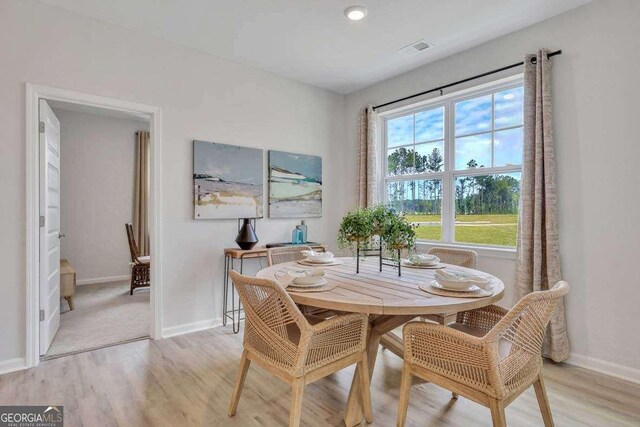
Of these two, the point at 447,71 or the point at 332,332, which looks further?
the point at 447,71

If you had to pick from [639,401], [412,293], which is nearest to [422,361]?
[412,293]

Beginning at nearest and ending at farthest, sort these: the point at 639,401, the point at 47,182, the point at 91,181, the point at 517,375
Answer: the point at 517,375 → the point at 639,401 → the point at 47,182 → the point at 91,181

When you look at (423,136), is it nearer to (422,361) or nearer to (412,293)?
(412,293)

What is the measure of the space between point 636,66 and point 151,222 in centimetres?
387

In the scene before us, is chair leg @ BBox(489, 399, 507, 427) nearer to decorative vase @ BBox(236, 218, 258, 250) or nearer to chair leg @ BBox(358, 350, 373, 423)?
chair leg @ BBox(358, 350, 373, 423)

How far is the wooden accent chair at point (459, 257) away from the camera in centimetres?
266

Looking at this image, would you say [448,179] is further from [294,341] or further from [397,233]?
[294,341]

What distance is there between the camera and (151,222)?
303cm

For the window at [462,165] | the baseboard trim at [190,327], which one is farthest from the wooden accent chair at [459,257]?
the baseboard trim at [190,327]

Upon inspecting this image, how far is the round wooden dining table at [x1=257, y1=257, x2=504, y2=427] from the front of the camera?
4.99ft

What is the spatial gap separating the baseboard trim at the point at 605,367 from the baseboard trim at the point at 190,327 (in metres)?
3.03

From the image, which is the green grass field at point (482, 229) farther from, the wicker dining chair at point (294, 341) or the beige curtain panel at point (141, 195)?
Result: the beige curtain panel at point (141, 195)

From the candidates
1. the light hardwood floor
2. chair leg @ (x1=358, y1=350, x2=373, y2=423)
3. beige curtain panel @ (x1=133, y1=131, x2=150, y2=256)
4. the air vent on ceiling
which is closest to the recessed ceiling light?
the air vent on ceiling
